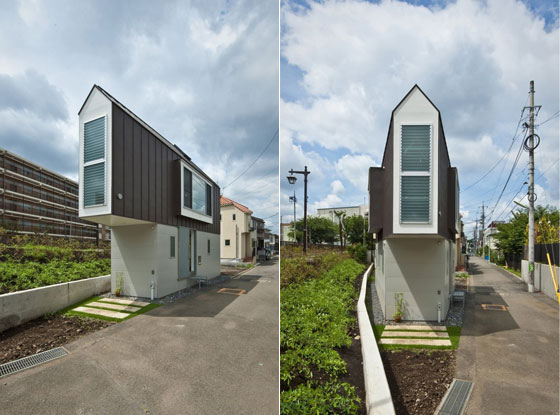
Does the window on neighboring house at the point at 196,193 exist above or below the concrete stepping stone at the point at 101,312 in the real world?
above

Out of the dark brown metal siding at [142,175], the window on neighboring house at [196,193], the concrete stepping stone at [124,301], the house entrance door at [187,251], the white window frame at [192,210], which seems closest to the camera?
the dark brown metal siding at [142,175]

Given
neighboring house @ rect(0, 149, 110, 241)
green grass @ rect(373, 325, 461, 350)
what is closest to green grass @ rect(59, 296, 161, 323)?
green grass @ rect(373, 325, 461, 350)

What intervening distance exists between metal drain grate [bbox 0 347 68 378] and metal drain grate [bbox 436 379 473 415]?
5468 mm

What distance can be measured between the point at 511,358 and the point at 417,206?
3095mm

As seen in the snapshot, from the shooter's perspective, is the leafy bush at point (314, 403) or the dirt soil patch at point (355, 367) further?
the dirt soil patch at point (355, 367)

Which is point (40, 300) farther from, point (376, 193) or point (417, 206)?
point (417, 206)

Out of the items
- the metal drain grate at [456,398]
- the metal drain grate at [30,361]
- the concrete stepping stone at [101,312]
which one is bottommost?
the concrete stepping stone at [101,312]

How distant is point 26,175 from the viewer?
27.7m

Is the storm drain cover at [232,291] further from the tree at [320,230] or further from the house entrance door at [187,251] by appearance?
the tree at [320,230]

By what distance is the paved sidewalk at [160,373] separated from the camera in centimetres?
350

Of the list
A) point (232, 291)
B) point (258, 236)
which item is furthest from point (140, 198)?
point (258, 236)

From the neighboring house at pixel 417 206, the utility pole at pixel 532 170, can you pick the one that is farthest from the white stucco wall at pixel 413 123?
the utility pole at pixel 532 170

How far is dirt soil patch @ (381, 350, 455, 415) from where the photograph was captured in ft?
12.4

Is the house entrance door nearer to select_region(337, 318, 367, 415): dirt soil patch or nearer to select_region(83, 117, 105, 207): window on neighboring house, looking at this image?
select_region(83, 117, 105, 207): window on neighboring house
